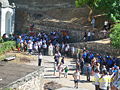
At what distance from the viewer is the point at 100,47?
2745 centimetres

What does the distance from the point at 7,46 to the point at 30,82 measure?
Result: 14066 millimetres

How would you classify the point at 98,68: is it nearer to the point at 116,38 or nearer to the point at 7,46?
the point at 116,38

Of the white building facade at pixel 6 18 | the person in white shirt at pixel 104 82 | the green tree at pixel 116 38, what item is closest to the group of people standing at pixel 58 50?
the green tree at pixel 116 38

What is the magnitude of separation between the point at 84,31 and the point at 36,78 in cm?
1578

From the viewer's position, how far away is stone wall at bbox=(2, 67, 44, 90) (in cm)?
1466

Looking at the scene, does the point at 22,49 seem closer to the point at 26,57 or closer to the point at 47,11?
the point at 26,57

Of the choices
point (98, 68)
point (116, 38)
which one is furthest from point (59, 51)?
point (98, 68)

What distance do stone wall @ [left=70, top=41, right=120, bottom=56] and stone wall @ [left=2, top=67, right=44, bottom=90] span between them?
10.7m

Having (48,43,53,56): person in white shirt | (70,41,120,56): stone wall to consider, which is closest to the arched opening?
(48,43,53,56): person in white shirt

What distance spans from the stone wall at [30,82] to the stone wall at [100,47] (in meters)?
10.7

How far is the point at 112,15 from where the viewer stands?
1141 inches

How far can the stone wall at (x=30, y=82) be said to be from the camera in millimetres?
14658

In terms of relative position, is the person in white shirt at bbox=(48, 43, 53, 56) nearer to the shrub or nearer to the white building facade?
the shrub

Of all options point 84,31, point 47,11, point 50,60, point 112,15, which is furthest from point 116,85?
point 47,11
